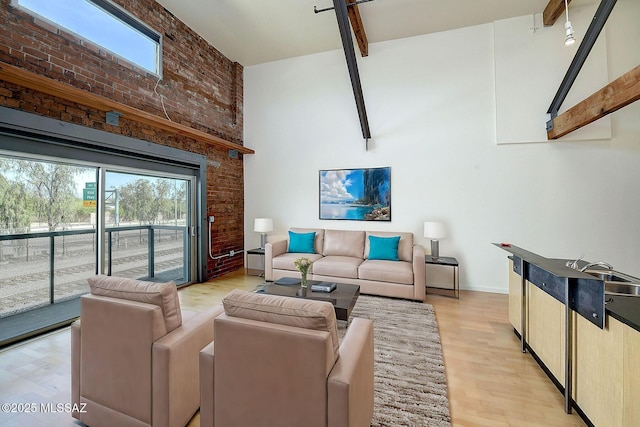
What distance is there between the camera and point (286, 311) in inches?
49.9

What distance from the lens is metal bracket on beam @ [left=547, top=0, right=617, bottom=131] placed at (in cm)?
305

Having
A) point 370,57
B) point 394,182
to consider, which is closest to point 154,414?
point 394,182

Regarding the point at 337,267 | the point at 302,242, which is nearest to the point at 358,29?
the point at 302,242

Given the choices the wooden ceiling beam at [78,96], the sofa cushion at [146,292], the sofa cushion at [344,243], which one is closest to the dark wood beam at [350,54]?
the sofa cushion at [344,243]

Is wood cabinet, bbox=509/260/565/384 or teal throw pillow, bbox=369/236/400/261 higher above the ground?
teal throw pillow, bbox=369/236/400/261

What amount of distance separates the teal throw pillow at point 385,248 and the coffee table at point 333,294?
1250 millimetres

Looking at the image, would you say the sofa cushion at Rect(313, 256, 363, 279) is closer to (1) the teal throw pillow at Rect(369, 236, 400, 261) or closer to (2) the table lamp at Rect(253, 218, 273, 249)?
(1) the teal throw pillow at Rect(369, 236, 400, 261)

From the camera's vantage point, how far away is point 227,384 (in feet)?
4.25

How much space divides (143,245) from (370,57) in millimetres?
4875

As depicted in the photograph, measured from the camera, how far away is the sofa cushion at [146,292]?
152cm

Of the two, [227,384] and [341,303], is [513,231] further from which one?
[227,384]

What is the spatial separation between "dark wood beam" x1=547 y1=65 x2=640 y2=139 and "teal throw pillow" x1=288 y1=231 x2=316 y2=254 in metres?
3.92

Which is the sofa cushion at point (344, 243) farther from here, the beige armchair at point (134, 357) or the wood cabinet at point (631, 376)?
the wood cabinet at point (631, 376)

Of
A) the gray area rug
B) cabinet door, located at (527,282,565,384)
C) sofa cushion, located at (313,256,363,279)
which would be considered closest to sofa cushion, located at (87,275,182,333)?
the gray area rug
